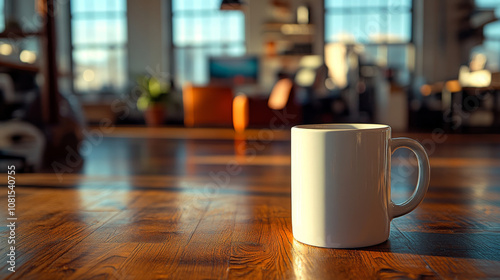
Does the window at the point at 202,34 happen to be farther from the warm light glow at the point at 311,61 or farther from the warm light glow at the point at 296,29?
the warm light glow at the point at 311,61

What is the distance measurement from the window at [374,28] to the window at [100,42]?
3.32 meters

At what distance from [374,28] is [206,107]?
3282 mm

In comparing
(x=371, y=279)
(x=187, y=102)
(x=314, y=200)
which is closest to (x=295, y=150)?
(x=314, y=200)

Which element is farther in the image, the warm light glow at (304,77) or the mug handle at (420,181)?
the warm light glow at (304,77)

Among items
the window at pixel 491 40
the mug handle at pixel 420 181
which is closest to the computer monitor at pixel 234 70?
the window at pixel 491 40

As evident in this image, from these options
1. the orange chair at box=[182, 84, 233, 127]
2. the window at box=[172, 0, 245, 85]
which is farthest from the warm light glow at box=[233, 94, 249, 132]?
the window at box=[172, 0, 245, 85]

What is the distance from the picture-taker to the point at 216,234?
67cm

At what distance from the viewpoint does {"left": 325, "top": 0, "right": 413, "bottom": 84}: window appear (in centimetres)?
750

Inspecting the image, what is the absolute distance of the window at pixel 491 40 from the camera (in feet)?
22.5

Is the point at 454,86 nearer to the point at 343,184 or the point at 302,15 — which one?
the point at 302,15

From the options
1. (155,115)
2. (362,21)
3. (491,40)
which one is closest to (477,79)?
(491,40)

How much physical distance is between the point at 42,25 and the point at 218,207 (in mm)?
1396

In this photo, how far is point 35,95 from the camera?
6.37ft

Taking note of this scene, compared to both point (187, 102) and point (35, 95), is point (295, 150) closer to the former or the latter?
point (35, 95)
